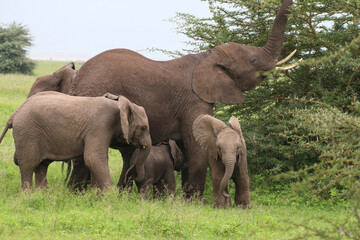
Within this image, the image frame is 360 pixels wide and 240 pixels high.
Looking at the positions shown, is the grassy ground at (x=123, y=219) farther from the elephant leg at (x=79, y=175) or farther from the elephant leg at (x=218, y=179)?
the elephant leg at (x=79, y=175)

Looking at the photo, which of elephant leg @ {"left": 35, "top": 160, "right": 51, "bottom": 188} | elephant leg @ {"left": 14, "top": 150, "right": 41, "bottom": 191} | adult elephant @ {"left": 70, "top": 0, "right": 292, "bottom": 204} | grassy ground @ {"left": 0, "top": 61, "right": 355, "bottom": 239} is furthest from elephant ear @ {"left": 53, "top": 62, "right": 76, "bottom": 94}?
elephant leg @ {"left": 14, "top": 150, "right": 41, "bottom": 191}

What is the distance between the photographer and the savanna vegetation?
6.62 metres

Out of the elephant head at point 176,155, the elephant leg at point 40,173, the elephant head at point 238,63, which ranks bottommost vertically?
the elephant leg at point 40,173

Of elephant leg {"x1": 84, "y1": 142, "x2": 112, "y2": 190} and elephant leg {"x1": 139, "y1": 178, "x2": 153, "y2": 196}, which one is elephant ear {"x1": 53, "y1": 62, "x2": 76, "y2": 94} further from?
elephant leg {"x1": 84, "y1": 142, "x2": 112, "y2": 190}

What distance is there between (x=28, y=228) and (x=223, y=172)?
10.6 ft

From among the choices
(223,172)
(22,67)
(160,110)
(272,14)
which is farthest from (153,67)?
(22,67)

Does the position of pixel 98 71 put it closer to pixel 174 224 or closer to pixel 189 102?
pixel 189 102

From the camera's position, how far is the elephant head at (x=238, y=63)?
9836mm

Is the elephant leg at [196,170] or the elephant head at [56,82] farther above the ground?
the elephant head at [56,82]

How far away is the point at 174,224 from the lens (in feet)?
22.2

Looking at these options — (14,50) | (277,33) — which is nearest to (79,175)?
(277,33)

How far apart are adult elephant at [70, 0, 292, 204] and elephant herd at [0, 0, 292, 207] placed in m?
0.02

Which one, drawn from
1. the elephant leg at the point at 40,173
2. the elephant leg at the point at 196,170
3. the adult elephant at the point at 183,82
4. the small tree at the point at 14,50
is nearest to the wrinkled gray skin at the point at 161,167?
the adult elephant at the point at 183,82

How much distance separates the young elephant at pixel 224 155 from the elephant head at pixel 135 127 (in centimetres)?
82
